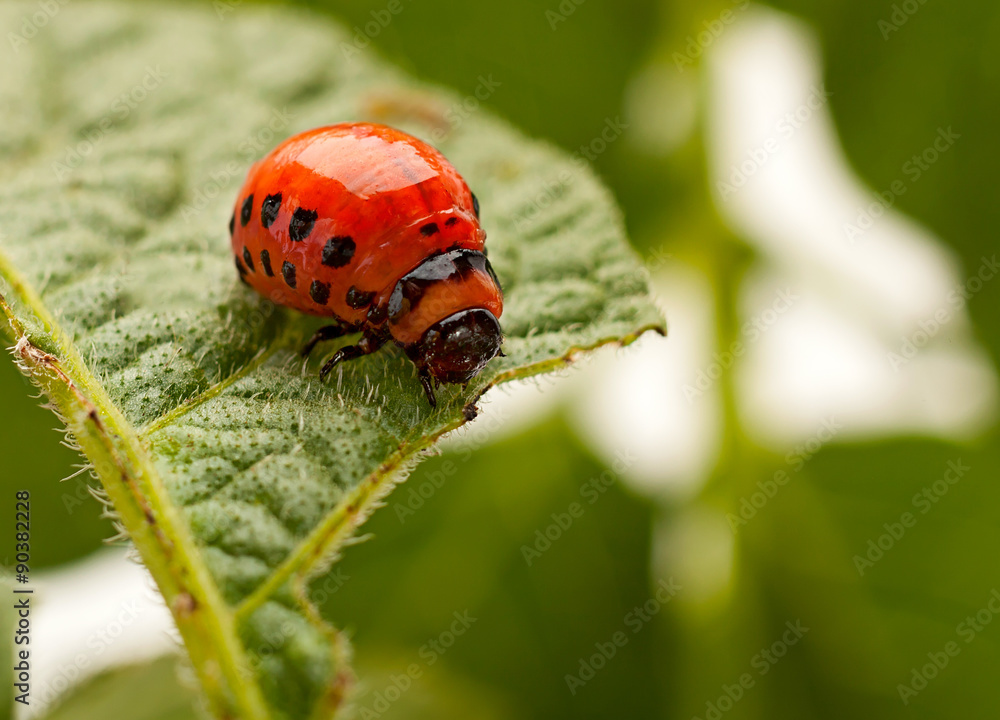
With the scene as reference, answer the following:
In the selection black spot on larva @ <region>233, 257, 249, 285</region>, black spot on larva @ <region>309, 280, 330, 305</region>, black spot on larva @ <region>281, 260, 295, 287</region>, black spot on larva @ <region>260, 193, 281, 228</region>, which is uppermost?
black spot on larva @ <region>260, 193, 281, 228</region>

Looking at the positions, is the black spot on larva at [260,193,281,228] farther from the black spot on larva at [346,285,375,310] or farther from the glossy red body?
the black spot on larva at [346,285,375,310]

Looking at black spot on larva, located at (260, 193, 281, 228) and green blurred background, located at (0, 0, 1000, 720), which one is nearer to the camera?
black spot on larva, located at (260, 193, 281, 228)

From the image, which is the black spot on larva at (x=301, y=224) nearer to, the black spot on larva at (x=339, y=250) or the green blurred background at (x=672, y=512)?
the black spot on larva at (x=339, y=250)

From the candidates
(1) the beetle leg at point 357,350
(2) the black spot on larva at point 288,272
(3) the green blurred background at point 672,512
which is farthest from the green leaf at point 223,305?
(3) the green blurred background at point 672,512

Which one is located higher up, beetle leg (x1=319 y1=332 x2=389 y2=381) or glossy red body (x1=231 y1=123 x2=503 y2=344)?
glossy red body (x1=231 y1=123 x2=503 y2=344)

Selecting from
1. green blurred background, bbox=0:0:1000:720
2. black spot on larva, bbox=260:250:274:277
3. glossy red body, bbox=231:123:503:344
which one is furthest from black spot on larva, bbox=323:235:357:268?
green blurred background, bbox=0:0:1000:720

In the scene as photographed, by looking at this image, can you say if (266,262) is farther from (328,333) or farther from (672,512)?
(672,512)

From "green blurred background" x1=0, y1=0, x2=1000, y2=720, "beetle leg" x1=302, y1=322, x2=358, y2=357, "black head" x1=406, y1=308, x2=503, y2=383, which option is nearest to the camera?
"black head" x1=406, y1=308, x2=503, y2=383

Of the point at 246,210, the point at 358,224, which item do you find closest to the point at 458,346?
the point at 358,224

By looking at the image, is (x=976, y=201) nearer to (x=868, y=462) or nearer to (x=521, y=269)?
(x=868, y=462)
